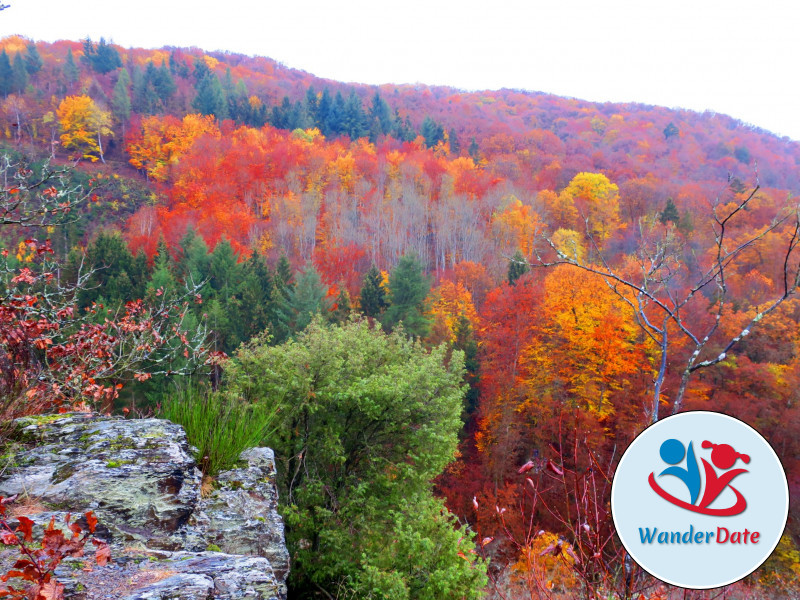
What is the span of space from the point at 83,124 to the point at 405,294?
2072 inches

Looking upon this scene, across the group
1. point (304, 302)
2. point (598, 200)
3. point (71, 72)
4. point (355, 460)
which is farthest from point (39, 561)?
point (71, 72)

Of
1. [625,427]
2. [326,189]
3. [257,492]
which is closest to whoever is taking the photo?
[257,492]

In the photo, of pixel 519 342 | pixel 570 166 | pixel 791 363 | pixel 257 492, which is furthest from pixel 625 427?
pixel 570 166

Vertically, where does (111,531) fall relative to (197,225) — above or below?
above

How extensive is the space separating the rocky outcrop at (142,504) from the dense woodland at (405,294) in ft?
1.65

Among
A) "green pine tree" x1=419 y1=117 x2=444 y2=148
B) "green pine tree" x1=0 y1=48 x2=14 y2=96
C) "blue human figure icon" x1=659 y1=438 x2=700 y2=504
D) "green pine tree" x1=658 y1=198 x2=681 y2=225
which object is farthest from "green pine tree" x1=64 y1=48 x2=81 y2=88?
"blue human figure icon" x1=659 y1=438 x2=700 y2=504

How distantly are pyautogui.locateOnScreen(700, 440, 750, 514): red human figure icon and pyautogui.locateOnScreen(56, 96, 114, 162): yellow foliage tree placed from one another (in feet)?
215

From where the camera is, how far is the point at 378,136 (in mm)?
69250

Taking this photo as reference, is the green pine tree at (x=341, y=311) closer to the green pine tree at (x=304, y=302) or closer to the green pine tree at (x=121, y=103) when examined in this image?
the green pine tree at (x=304, y=302)

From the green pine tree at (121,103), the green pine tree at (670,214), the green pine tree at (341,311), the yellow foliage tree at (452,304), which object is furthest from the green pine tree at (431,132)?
the green pine tree at (341,311)

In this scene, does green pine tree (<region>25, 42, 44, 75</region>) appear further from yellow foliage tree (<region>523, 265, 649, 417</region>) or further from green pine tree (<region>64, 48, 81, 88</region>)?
yellow foliage tree (<region>523, 265, 649, 417</region>)

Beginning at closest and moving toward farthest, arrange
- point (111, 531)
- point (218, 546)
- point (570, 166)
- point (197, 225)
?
point (111, 531)
point (218, 546)
point (197, 225)
point (570, 166)

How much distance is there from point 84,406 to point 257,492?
219 centimetres

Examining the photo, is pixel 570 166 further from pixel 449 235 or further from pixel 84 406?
pixel 84 406
